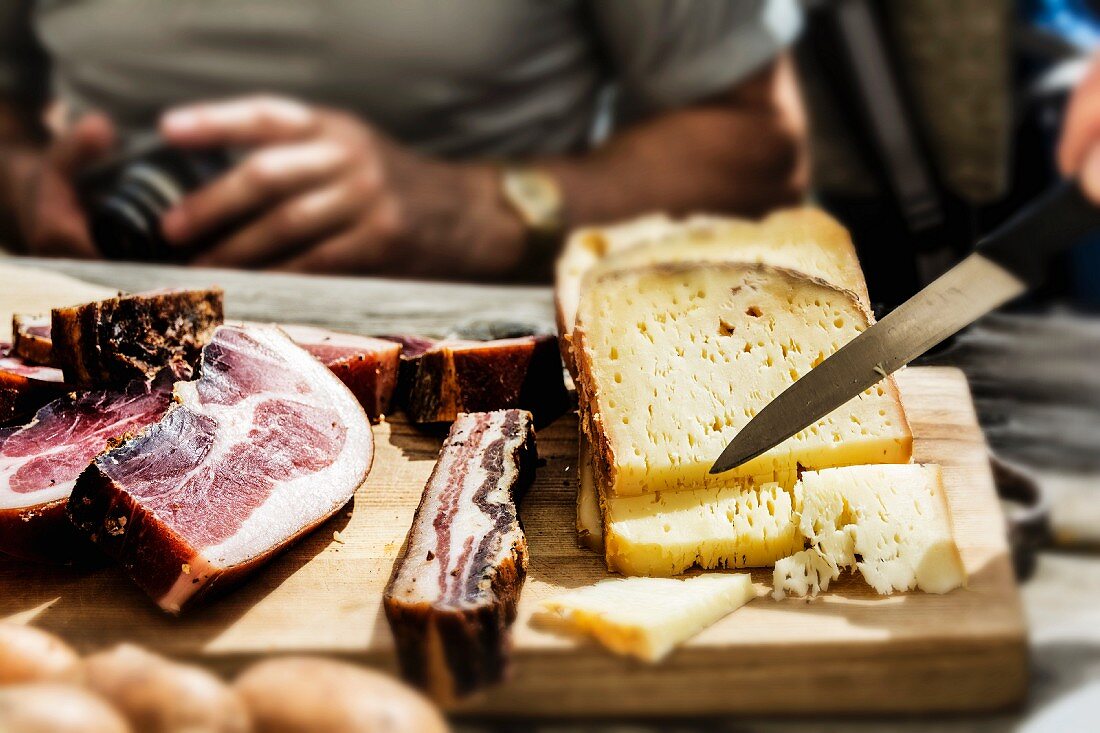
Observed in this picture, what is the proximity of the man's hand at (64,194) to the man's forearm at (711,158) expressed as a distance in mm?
959

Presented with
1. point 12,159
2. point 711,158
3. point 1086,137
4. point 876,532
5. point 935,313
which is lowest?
point 12,159

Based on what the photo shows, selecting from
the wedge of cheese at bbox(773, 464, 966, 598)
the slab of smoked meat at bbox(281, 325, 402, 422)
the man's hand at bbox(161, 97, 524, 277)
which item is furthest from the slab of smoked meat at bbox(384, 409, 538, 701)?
the man's hand at bbox(161, 97, 524, 277)

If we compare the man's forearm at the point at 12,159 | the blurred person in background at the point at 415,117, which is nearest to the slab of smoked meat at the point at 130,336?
the blurred person in background at the point at 415,117

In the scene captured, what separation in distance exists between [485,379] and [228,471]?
314mm

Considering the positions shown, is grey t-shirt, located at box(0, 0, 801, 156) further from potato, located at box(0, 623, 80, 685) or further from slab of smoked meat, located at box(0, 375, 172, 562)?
potato, located at box(0, 623, 80, 685)

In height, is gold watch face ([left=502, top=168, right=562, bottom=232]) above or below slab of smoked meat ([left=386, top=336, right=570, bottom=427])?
below

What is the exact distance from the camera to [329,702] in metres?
0.50

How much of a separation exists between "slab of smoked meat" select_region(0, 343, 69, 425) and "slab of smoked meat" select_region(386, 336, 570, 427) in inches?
15.0

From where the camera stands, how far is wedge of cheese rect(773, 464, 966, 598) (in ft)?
2.46

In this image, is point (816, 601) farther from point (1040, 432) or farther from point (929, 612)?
point (1040, 432)

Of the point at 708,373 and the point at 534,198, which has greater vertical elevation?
the point at 708,373

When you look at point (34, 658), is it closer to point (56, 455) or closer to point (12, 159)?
point (56, 455)

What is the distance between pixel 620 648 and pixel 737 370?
0.30 meters

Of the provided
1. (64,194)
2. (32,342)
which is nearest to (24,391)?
(32,342)
